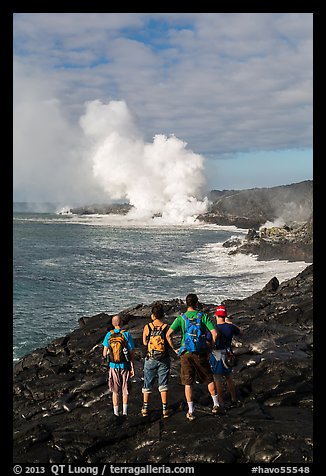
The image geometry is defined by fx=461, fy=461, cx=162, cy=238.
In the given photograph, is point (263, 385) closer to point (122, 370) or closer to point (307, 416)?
point (307, 416)

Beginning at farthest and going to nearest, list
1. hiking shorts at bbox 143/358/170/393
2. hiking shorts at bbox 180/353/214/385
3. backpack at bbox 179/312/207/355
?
hiking shorts at bbox 143/358/170/393 → hiking shorts at bbox 180/353/214/385 → backpack at bbox 179/312/207/355

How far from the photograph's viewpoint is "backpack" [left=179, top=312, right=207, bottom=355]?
7.97m

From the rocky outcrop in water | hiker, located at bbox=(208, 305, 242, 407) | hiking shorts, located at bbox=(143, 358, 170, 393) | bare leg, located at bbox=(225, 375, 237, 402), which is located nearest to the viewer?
hiking shorts, located at bbox=(143, 358, 170, 393)

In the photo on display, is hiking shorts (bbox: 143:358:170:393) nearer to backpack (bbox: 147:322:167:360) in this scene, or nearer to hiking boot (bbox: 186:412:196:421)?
backpack (bbox: 147:322:167:360)

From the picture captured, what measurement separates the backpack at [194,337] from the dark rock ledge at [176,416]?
1.35 metres

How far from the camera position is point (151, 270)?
45906 mm

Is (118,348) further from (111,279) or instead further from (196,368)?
(111,279)

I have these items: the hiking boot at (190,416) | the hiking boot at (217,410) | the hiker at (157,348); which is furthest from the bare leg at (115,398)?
the hiking boot at (217,410)

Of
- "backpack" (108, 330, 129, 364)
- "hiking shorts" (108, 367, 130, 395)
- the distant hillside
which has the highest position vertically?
the distant hillside

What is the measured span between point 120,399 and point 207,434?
2.97 meters

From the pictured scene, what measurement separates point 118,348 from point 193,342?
1.36 metres

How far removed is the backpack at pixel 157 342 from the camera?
26.6 ft

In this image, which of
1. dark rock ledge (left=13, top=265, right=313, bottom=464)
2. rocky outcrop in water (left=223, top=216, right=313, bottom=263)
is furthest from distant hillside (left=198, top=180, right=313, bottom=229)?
dark rock ledge (left=13, top=265, right=313, bottom=464)
